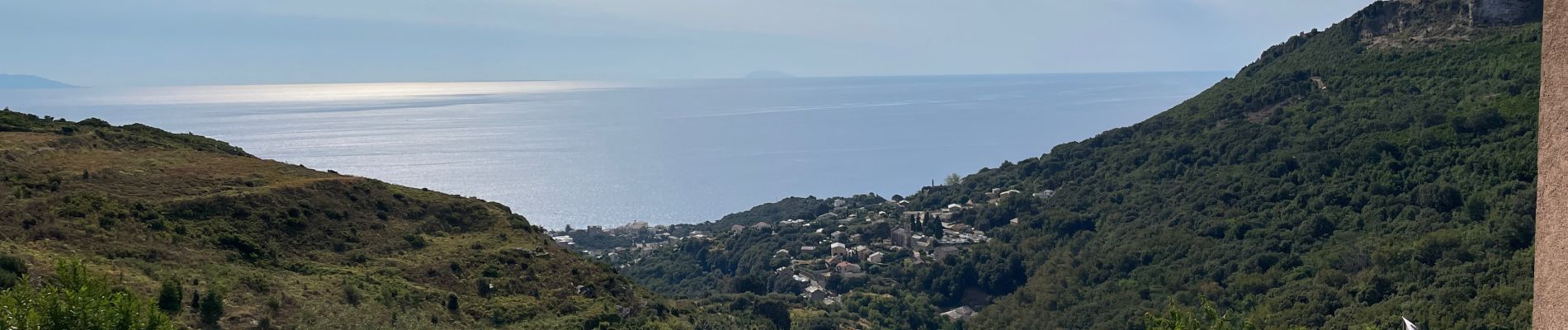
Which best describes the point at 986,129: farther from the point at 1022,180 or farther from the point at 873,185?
the point at 1022,180

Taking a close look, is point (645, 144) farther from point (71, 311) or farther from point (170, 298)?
point (71, 311)

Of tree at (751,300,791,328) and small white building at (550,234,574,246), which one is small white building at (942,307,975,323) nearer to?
tree at (751,300,791,328)

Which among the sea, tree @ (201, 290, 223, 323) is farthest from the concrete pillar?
the sea

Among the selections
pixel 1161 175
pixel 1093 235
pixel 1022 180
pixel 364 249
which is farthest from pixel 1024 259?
pixel 364 249

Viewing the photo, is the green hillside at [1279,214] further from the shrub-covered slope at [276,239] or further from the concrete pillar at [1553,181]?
the shrub-covered slope at [276,239]

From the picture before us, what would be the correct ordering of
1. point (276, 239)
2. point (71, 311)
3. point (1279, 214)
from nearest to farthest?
point (71, 311) → point (276, 239) → point (1279, 214)

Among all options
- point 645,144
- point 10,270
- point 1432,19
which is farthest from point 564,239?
point 645,144

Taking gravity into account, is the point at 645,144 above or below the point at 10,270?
below
